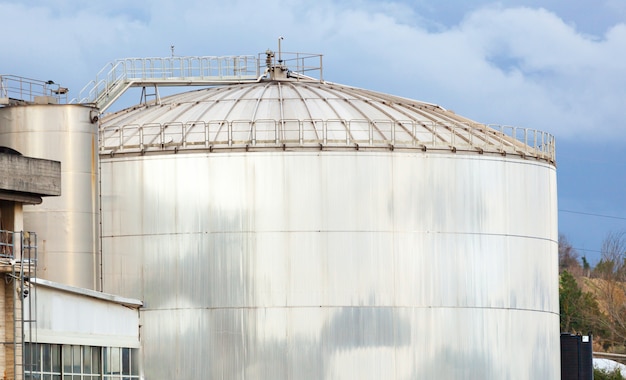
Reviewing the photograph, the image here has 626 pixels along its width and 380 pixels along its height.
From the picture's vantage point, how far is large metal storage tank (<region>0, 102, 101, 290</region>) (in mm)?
62769

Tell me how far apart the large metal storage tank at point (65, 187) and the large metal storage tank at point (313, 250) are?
3.78 ft

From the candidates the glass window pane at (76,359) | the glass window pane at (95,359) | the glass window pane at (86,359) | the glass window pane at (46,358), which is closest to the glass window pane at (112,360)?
the glass window pane at (95,359)

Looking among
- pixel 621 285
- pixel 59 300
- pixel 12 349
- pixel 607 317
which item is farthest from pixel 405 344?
pixel 621 285

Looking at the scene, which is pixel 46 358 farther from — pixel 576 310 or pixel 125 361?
pixel 576 310

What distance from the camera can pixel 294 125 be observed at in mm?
65375

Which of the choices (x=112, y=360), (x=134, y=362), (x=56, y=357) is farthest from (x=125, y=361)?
(x=56, y=357)

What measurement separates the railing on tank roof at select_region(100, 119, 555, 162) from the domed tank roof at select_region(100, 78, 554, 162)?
44 mm

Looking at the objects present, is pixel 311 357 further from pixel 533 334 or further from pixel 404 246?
pixel 533 334

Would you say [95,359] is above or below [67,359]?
below

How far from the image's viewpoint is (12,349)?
4888 cm

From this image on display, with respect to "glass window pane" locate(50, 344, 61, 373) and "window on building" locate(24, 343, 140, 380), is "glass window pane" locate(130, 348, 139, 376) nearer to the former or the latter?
"window on building" locate(24, 343, 140, 380)

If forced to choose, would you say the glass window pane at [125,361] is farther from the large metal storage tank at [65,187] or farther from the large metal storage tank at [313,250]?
the large metal storage tank at [65,187]

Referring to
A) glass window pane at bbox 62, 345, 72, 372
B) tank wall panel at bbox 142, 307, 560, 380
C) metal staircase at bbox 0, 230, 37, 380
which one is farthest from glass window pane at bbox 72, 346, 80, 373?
metal staircase at bbox 0, 230, 37, 380

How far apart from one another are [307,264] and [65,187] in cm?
1107
